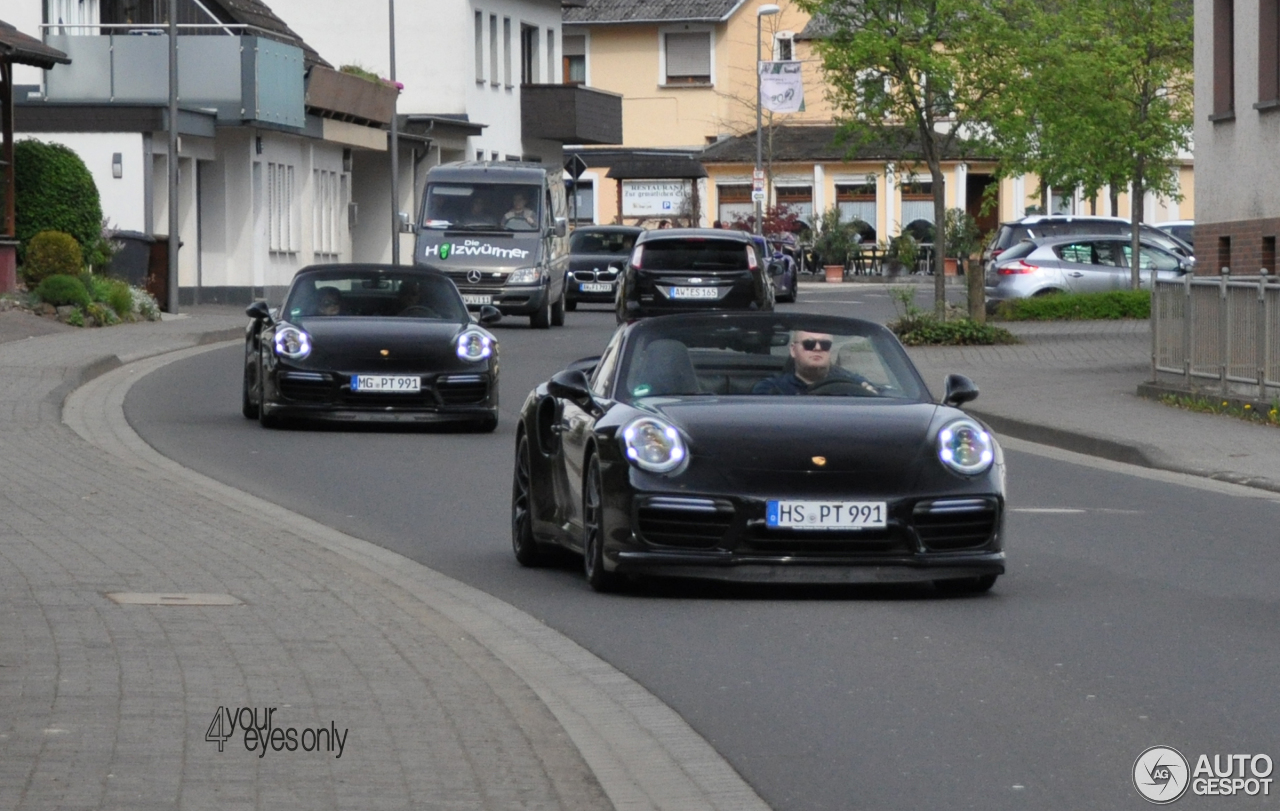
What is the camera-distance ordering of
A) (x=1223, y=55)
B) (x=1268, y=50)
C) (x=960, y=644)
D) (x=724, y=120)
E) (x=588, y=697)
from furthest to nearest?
(x=724, y=120)
(x=1223, y=55)
(x=1268, y=50)
(x=960, y=644)
(x=588, y=697)

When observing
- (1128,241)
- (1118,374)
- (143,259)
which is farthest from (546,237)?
(1118,374)

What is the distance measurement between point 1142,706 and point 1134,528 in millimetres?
6012

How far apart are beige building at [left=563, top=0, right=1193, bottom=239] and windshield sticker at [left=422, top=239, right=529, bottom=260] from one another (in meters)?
45.4

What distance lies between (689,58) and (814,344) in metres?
79.7

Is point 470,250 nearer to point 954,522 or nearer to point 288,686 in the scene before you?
point 954,522

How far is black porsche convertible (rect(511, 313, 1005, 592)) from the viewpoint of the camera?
1027 cm

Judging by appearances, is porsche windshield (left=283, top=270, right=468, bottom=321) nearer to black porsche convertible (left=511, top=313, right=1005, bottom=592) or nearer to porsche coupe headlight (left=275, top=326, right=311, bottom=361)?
porsche coupe headlight (left=275, top=326, right=311, bottom=361)

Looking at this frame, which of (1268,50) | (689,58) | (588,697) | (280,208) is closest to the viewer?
(588,697)

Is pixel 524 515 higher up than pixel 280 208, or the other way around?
pixel 280 208

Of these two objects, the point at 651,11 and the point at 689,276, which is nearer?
the point at 689,276

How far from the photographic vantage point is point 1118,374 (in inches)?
1078

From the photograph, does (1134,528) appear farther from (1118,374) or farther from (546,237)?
(546,237)

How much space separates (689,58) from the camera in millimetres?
90000

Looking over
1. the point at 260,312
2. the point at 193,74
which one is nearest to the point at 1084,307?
the point at 193,74
